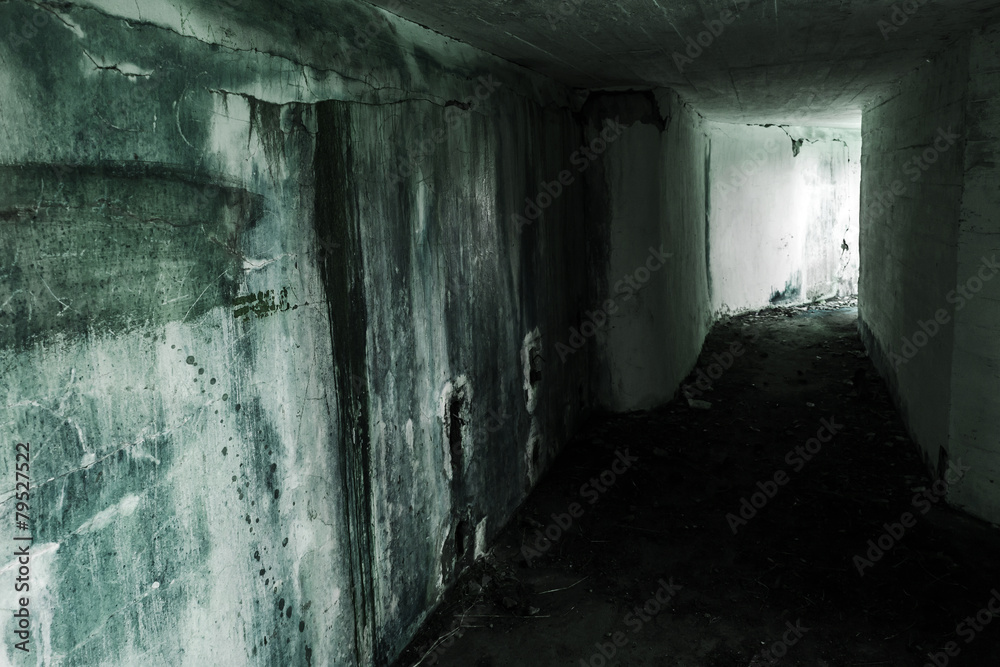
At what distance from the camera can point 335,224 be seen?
261 cm

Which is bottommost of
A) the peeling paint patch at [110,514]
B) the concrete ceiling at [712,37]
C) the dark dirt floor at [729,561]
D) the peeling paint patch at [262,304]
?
the dark dirt floor at [729,561]

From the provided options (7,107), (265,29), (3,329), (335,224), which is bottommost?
(3,329)

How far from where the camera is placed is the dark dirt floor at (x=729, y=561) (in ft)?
10.6

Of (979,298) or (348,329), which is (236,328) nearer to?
(348,329)

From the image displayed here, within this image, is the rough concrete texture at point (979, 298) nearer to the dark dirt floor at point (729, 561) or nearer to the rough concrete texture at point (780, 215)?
the dark dirt floor at point (729, 561)

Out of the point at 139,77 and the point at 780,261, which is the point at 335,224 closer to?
the point at 139,77

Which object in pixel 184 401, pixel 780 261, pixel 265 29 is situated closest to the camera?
pixel 184 401

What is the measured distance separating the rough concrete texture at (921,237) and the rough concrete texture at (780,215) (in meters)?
2.11

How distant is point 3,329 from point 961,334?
4786mm

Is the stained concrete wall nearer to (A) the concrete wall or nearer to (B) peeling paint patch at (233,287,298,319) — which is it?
(A) the concrete wall

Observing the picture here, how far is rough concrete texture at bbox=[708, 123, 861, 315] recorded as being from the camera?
9180 mm

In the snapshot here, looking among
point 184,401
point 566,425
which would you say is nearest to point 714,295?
point 566,425

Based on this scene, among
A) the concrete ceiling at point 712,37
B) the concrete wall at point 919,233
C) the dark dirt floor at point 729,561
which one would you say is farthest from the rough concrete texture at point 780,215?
the dark dirt floor at point 729,561

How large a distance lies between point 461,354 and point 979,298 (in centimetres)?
310
